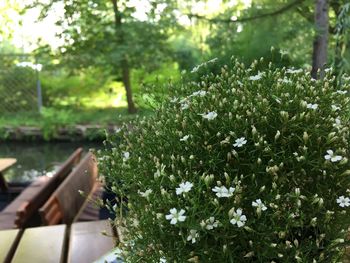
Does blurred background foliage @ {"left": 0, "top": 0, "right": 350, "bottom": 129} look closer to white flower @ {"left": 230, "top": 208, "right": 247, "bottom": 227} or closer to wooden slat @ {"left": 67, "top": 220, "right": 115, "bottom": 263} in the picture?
white flower @ {"left": 230, "top": 208, "right": 247, "bottom": 227}

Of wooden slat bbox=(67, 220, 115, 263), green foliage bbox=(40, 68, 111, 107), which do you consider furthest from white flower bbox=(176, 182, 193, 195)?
green foliage bbox=(40, 68, 111, 107)

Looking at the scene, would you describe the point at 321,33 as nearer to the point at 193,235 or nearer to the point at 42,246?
the point at 42,246

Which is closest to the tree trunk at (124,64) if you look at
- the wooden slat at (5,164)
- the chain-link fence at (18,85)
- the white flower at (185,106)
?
the chain-link fence at (18,85)

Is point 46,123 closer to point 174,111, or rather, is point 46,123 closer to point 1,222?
point 1,222

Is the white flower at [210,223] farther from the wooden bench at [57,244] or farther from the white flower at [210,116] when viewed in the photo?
the wooden bench at [57,244]

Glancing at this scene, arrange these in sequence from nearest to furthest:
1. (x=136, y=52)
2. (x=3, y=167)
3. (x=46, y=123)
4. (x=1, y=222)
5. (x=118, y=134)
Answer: (x=118, y=134) < (x=1, y=222) < (x=3, y=167) < (x=136, y=52) < (x=46, y=123)

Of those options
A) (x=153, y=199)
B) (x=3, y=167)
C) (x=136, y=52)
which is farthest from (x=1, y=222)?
(x=136, y=52)

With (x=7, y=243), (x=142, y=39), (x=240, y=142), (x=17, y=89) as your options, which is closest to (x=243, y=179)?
(x=240, y=142)
